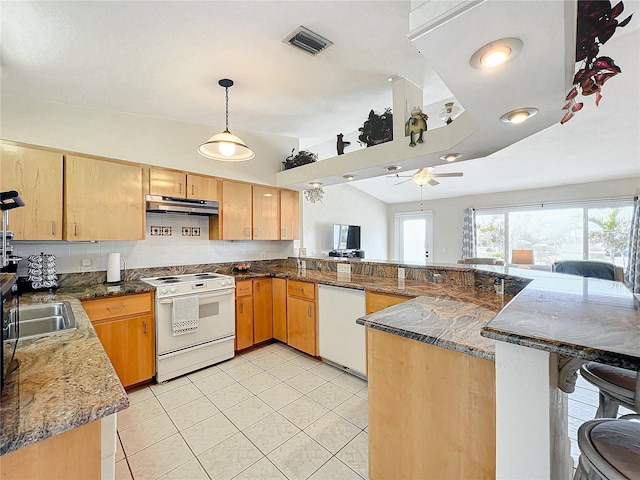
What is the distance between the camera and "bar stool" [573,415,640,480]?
774mm

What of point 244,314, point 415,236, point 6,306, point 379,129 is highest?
point 379,129

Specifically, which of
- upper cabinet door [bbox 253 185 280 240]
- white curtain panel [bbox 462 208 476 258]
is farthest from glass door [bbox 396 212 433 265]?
upper cabinet door [bbox 253 185 280 240]

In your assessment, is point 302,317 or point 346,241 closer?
point 302,317

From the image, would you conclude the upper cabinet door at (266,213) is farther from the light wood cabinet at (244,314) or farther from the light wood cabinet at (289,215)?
the light wood cabinet at (244,314)

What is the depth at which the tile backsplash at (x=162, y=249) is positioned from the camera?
2.65m

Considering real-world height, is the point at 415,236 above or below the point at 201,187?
below

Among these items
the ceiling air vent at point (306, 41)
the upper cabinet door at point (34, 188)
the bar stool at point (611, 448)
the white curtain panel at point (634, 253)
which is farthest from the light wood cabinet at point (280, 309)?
the white curtain panel at point (634, 253)

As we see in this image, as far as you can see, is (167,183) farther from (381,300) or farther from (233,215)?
(381,300)

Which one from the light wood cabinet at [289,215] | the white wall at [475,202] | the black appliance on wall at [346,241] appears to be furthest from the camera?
the black appliance on wall at [346,241]

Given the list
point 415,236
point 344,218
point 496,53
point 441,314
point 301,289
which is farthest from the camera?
point 415,236

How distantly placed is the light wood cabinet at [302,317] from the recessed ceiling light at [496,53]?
2.45 meters

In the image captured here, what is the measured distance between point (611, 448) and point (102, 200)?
3554mm

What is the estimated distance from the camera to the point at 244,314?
3338 millimetres

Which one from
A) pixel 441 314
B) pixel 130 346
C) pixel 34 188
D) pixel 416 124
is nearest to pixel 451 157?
pixel 416 124
